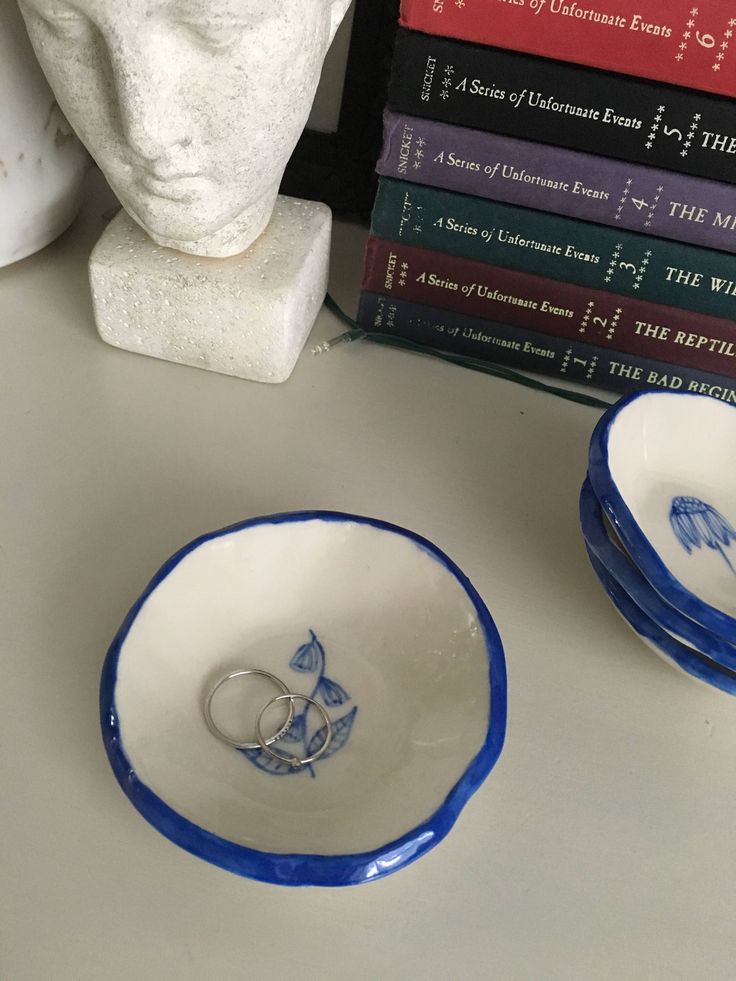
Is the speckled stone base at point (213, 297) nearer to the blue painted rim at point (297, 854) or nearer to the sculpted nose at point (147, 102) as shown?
the sculpted nose at point (147, 102)

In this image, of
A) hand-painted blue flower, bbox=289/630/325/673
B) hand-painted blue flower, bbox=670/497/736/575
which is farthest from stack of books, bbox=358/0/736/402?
hand-painted blue flower, bbox=289/630/325/673

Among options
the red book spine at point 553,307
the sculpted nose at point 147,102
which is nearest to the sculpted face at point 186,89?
the sculpted nose at point 147,102

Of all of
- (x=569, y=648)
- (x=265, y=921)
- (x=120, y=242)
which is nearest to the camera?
(x=265, y=921)

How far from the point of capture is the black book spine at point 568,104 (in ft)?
1.64

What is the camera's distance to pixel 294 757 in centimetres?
41

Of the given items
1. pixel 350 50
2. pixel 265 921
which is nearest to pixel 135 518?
pixel 265 921

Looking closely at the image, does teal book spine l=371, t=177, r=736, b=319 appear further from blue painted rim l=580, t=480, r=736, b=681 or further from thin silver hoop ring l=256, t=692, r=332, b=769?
thin silver hoop ring l=256, t=692, r=332, b=769

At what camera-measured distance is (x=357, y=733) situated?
1.38 ft

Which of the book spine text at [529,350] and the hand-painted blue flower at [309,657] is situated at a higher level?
the book spine text at [529,350]

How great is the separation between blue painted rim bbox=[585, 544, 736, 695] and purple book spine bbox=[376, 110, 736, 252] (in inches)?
7.9

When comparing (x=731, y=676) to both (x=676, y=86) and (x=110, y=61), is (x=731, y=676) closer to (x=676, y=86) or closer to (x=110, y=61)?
(x=676, y=86)

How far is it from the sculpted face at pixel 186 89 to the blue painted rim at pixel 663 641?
0.89ft

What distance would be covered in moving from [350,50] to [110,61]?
240mm

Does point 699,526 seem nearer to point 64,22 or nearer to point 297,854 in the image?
point 297,854
